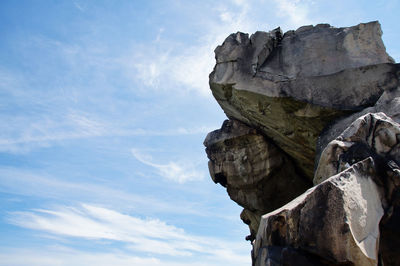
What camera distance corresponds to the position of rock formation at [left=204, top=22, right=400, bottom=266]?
4195 millimetres

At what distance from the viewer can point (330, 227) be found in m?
4.06

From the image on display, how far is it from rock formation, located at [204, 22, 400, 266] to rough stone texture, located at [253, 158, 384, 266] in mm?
11

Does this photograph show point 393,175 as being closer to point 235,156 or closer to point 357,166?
point 357,166

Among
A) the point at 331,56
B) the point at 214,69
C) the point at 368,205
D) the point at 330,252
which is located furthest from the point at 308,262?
the point at 214,69

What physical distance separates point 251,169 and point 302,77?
4193 millimetres

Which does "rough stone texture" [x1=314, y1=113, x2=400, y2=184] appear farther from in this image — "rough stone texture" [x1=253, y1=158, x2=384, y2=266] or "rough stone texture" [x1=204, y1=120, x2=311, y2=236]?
"rough stone texture" [x1=204, y1=120, x2=311, y2=236]

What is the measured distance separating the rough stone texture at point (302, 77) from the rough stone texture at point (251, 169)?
39.0 inches

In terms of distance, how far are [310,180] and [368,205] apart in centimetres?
882

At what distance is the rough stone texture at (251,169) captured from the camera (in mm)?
13250

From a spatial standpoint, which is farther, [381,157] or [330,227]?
[381,157]

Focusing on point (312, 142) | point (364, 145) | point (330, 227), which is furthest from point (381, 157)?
point (312, 142)

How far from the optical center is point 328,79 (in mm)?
10336

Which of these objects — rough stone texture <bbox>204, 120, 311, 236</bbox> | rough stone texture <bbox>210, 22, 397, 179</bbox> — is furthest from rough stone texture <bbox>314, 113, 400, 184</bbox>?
rough stone texture <bbox>204, 120, 311, 236</bbox>

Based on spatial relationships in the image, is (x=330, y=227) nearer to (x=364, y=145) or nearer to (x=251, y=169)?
(x=364, y=145)
